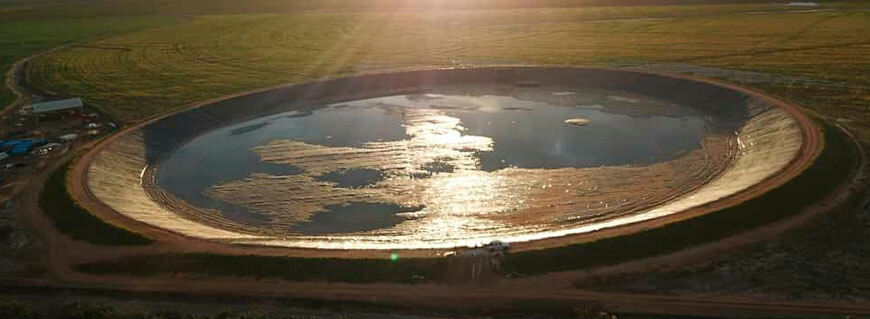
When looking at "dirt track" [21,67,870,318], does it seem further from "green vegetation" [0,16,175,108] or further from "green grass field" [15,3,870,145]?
"green vegetation" [0,16,175,108]

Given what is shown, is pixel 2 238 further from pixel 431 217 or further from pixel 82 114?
pixel 82 114

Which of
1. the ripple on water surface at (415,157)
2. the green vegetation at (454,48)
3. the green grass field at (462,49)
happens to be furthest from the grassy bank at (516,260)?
the green grass field at (462,49)

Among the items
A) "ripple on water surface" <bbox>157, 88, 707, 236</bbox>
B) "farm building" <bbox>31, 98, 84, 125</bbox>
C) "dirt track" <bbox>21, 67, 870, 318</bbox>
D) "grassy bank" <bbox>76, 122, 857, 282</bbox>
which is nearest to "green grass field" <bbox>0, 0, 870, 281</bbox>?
"grassy bank" <bbox>76, 122, 857, 282</bbox>

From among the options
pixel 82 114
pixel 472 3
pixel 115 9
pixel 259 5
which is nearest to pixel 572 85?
pixel 82 114

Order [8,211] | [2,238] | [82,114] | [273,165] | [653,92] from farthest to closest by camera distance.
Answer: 1. [653,92]
2. [82,114]
3. [273,165]
4. [8,211]
5. [2,238]

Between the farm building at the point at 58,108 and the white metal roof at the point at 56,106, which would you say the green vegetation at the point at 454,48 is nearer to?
the farm building at the point at 58,108

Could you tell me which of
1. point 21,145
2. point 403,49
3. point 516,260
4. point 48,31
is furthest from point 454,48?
point 48,31
